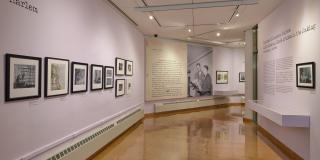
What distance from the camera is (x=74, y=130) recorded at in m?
4.31

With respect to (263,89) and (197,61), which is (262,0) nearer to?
(263,89)

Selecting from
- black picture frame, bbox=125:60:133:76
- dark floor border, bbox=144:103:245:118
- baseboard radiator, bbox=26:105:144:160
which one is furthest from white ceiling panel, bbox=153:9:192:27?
dark floor border, bbox=144:103:245:118

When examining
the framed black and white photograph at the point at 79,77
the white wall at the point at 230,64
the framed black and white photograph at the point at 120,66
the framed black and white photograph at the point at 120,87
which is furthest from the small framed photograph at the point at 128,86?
the white wall at the point at 230,64

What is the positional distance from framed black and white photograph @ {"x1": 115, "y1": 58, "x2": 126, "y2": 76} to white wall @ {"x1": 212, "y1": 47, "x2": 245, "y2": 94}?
809 centimetres

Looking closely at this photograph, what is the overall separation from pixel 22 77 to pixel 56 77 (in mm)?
781

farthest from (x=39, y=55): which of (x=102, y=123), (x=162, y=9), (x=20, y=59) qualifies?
(x=162, y=9)

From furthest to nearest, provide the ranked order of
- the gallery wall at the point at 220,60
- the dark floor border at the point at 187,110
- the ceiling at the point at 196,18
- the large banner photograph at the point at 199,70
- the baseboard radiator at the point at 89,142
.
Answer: the large banner photograph at the point at 199,70, the gallery wall at the point at 220,60, the dark floor border at the point at 187,110, the ceiling at the point at 196,18, the baseboard radiator at the point at 89,142

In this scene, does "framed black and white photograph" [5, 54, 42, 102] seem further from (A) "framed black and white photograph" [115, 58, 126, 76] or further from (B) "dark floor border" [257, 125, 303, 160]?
(B) "dark floor border" [257, 125, 303, 160]

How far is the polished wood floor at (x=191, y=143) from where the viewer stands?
529 centimetres

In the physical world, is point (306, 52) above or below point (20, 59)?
above

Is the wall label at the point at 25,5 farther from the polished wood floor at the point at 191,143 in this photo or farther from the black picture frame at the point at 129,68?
the black picture frame at the point at 129,68

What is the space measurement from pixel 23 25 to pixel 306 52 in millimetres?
5098

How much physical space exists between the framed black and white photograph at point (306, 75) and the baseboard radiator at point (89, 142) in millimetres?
4573

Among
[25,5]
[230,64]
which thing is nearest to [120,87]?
[25,5]
